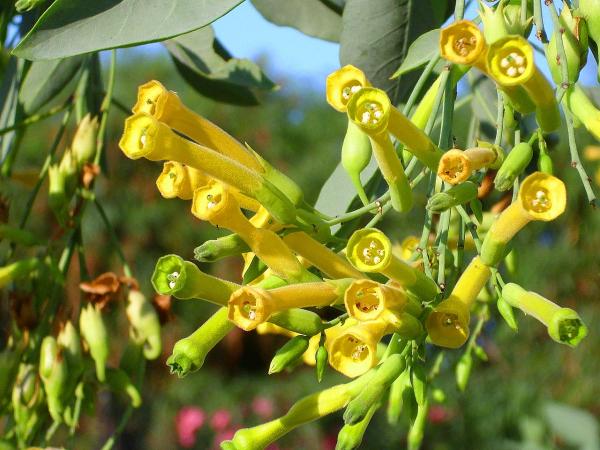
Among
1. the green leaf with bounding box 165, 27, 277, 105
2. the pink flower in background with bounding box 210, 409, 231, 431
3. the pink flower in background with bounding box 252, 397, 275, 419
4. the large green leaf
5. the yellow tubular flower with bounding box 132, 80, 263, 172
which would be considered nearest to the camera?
the yellow tubular flower with bounding box 132, 80, 263, 172

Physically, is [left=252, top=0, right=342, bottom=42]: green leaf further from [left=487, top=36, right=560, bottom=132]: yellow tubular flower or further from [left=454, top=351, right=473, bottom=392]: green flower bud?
[left=487, top=36, right=560, bottom=132]: yellow tubular flower

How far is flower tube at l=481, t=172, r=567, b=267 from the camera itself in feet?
2.44

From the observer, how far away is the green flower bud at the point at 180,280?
784 mm

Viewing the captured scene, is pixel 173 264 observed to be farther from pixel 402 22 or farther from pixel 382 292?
pixel 402 22

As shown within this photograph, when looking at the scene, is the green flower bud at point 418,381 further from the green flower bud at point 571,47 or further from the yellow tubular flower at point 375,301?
the green flower bud at point 571,47

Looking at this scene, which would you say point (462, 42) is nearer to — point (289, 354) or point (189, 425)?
point (289, 354)

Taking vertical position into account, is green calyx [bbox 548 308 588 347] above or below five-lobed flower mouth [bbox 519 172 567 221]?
below

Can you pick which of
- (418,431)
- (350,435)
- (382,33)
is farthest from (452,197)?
(382,33)

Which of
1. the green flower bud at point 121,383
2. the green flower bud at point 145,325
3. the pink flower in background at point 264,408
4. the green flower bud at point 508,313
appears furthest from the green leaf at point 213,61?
the pink flower in background at point 264,408

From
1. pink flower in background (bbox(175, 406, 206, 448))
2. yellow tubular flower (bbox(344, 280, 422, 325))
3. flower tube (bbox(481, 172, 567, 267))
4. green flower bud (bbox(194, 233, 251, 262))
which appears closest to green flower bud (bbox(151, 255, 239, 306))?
green flower bud (bbox(194, 233, 251, 262))

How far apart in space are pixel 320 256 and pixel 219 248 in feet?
0.29

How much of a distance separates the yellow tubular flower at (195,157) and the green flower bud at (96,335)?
61cm

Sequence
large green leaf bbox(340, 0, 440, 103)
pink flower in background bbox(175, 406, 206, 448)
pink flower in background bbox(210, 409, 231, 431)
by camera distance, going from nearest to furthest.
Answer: large green leaf bbox(340, 0, 440, 103) → pink flower in background bbox(210, 409, 231, 431) → pink flower in background bbox(175, 406, 206, 448)

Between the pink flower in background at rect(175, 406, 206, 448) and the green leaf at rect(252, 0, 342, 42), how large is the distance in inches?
151
